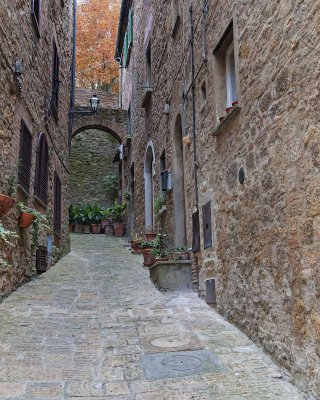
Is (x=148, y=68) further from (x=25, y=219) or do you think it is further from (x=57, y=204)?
(x=25, y=219)

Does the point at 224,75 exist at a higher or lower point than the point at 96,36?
lower

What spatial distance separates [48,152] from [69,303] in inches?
155

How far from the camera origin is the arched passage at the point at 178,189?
761 cm

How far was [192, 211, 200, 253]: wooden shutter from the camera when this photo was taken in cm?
579

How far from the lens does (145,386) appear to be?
9.53 ft

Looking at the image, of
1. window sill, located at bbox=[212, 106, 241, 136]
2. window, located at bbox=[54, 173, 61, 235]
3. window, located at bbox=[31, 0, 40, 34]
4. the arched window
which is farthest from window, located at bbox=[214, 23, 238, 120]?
window, located at bbox=[54, 173, 61, 235]

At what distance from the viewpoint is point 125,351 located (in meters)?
3.60

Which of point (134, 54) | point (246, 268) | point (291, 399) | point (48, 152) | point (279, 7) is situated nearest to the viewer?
point (291, 399)

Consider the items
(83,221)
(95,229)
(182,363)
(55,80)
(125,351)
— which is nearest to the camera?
(182,363)

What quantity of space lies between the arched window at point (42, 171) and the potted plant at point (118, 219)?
28.6ft

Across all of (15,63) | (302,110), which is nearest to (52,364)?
(302,110)

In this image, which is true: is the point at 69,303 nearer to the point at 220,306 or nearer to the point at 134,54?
the point at 220,306

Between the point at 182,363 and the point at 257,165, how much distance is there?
70.6 inches

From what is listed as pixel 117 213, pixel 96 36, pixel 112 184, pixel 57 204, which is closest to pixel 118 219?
pixel 117 213
